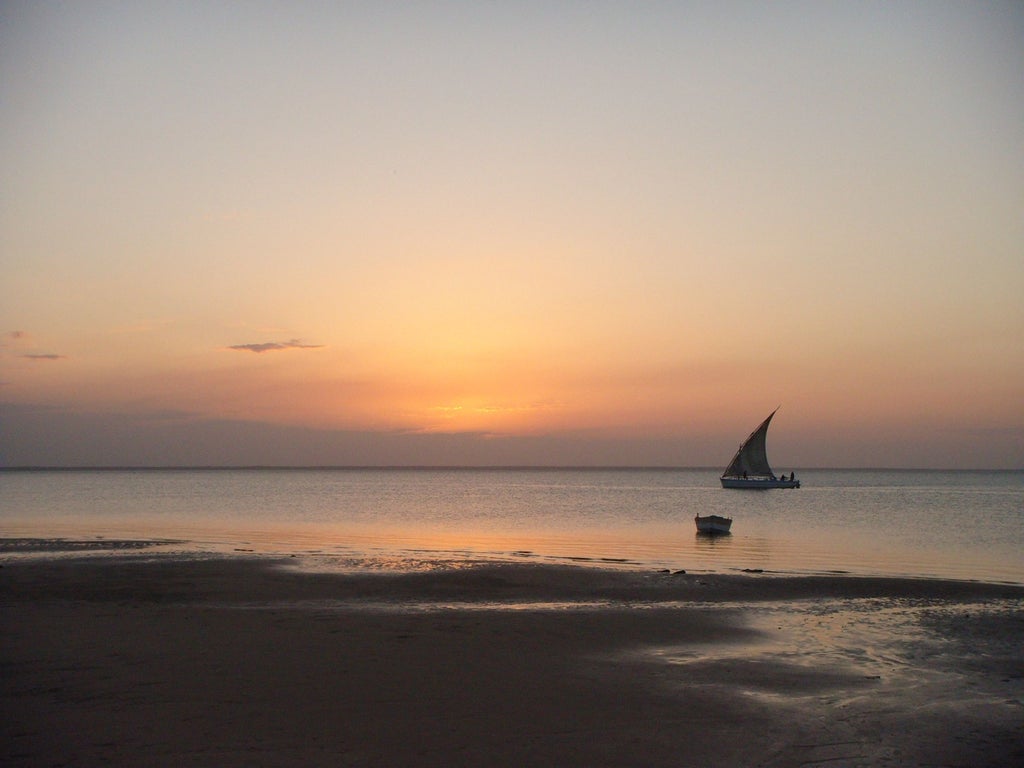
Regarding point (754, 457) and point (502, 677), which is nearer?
point (502, 677)

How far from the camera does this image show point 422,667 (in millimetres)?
13297

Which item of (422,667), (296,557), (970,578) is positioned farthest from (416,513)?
(422,667)

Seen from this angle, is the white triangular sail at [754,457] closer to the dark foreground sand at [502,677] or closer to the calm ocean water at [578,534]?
the calm ocean water at [578,534]

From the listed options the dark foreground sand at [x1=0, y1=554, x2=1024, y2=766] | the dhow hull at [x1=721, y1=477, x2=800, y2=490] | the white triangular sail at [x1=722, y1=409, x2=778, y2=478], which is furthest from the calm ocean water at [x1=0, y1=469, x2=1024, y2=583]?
the dhow hull at [x1=721, y1=477, x2=800, y2=490]

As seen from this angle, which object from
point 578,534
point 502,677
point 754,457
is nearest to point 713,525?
point 578,534

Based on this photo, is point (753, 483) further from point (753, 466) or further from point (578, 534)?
point (578, 534)

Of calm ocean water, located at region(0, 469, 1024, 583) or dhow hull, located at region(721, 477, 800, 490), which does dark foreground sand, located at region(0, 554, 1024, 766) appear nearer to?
calm ocean water, located at region(0, 469, 1024, 583)

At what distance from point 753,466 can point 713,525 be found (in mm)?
68184

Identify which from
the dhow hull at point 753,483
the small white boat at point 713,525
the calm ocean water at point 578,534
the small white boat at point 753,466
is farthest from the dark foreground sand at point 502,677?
the dhow hull at point 753,483

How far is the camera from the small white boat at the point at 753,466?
105 meters

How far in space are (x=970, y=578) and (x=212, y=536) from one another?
33872 mm

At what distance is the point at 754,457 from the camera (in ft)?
357

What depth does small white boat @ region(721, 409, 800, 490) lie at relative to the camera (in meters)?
105

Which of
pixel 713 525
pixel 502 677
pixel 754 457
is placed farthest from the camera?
pixel 754 457
